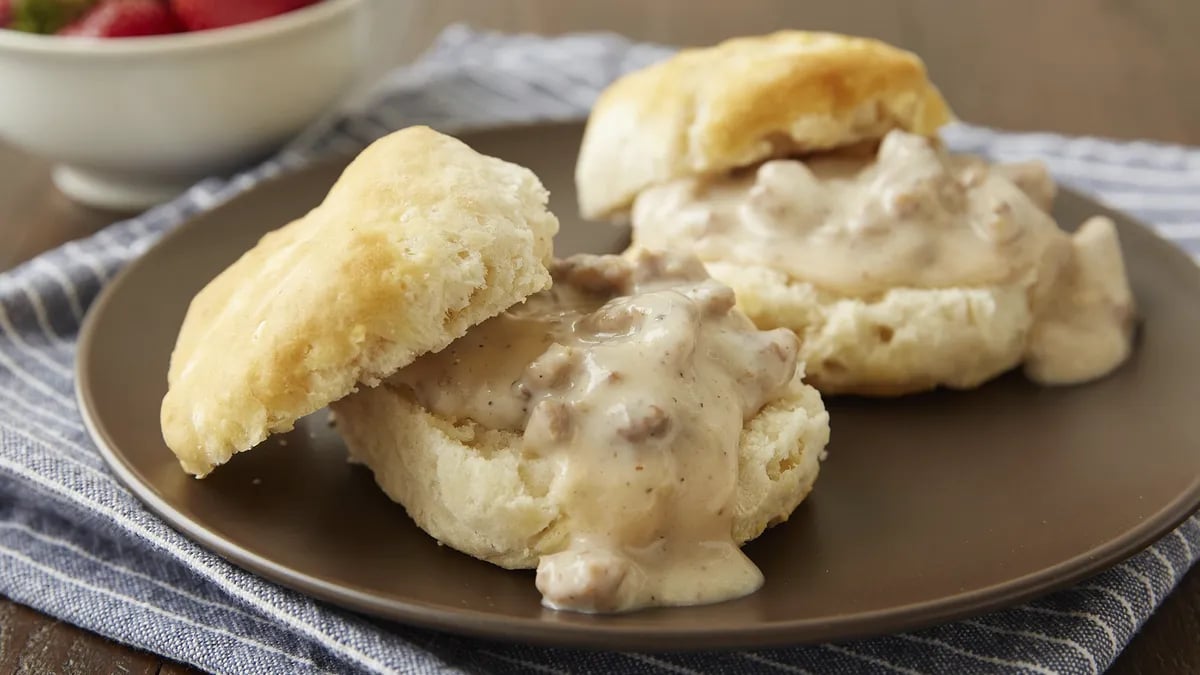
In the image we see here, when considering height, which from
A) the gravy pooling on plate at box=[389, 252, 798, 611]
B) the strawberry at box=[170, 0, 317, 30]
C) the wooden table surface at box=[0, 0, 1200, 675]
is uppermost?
the gravy pooling on plate at box=[389, 252, 798, 611]

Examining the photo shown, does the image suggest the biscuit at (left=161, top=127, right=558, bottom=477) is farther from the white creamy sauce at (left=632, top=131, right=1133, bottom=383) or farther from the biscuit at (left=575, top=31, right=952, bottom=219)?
the biscuit at (left=575, top=31, right=952, bottom=219)

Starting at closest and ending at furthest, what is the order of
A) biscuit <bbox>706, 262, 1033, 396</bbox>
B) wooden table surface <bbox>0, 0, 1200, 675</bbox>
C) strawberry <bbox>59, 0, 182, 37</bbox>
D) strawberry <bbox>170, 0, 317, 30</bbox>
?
biscuit <bbox>706, 262, 1033, 396</bbox> < strawberry <bbox>59, 0, 182, 37</bbox> < strawberry <bbox>170, 0, 317, 30</bbox> < wooden table surface <bbox>0, 0, 1200, 675</bbox>

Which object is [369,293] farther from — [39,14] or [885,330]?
[39,14]

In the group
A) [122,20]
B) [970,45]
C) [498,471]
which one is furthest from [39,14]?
[970,45]

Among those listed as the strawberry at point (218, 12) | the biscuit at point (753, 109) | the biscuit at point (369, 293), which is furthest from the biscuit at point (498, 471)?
the strawberry at point (218, 12)

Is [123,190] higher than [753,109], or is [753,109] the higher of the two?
[753,109]

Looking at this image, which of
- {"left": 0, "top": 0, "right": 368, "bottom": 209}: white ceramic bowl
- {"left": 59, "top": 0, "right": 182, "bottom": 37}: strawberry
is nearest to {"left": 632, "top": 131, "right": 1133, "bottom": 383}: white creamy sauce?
{"left": 0, "top": 0, "right": 368, "bottom": 209}: white ceramic bowl
